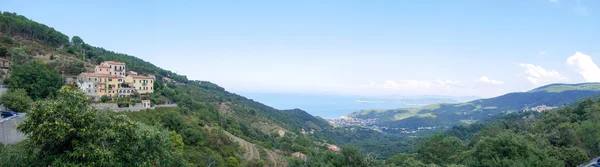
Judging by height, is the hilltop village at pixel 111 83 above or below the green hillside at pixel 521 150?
above

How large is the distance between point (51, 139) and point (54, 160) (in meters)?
0.89

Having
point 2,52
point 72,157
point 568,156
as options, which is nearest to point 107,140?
point 72,157

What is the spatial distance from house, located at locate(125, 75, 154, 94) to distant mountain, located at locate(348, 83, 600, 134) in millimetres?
109133

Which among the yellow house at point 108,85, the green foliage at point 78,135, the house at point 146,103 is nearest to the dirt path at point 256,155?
the house at point 146,103

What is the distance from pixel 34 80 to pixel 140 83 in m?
9.67

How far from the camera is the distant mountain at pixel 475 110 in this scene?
131m

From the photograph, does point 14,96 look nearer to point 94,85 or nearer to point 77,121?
point 94,85

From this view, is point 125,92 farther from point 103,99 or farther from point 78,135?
point 78,135

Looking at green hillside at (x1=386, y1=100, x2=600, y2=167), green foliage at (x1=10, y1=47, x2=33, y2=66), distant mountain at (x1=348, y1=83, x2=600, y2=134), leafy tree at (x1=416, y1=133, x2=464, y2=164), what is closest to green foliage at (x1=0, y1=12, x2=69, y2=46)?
green foliage at (x1=10, y1=47, x2=33, y2=66)

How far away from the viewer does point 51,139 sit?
9.19m

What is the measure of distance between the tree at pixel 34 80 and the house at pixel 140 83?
6.55m

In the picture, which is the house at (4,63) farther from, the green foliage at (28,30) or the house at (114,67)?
the green foliage at (28,30)

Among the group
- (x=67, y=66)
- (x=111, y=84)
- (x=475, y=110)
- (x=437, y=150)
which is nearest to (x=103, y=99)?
(x=111, y=84)

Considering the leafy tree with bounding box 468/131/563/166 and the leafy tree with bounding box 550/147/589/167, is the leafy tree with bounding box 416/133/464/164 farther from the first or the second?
the leafy tree with bounding box 550/147/589/167
